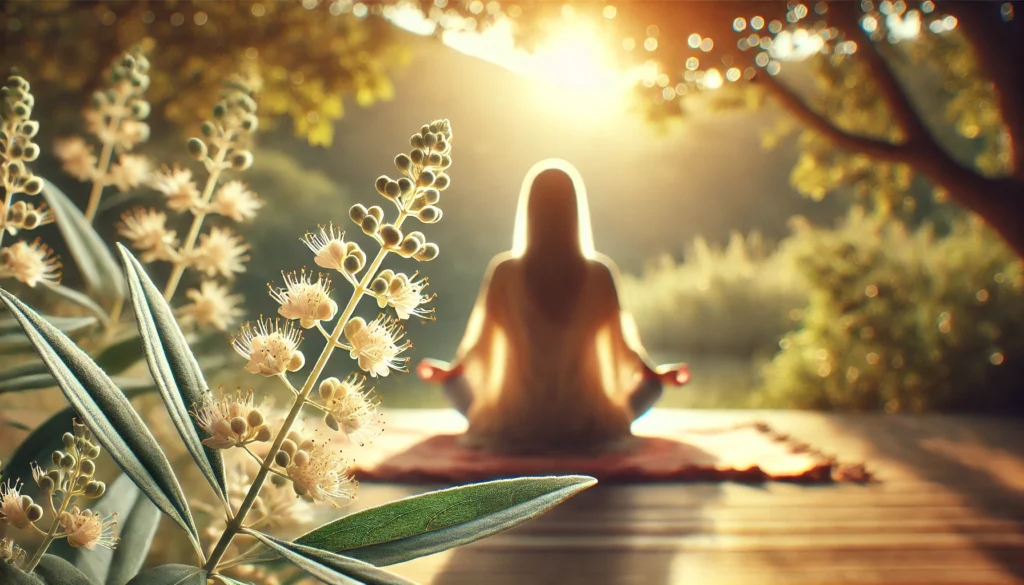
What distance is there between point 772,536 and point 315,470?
57.7 inches

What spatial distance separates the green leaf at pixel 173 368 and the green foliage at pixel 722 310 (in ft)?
20.0

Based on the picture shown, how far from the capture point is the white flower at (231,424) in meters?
0.48

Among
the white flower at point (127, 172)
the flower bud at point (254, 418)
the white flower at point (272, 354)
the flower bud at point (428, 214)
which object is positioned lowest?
the flower bud at point (254, 418)

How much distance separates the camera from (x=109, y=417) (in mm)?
463

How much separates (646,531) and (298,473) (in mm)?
1353

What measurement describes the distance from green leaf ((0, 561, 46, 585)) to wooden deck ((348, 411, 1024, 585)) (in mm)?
1073

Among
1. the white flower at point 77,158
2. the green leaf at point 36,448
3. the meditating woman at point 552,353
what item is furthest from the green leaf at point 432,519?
the meditating woman at point 552,353

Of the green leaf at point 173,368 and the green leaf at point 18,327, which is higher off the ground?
the green leaf at point 18,327

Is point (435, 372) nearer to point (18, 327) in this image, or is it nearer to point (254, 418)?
point (18, 327)

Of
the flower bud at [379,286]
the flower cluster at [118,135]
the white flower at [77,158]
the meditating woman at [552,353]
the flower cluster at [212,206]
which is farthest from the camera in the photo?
the meditating woman at [552,353]

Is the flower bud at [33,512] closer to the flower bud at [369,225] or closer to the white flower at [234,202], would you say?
the flower bud at [369,225]

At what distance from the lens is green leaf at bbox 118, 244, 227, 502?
18.6 inches

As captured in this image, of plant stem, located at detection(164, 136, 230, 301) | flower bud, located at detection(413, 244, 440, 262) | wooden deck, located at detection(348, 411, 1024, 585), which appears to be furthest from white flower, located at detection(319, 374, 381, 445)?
wooden deck, located at detection(348, 411, 1024, 585)

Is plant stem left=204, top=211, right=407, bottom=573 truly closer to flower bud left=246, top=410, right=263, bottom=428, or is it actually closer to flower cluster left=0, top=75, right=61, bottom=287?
flower bud left=246, top=410, right=263, bottom=428
